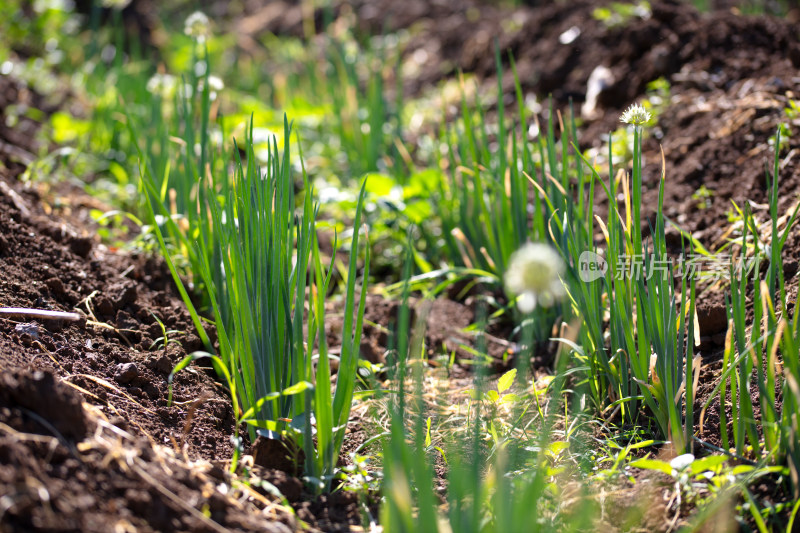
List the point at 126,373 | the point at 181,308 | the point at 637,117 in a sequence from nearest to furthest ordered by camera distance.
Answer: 1. the point at 637,117
2. the point at 126,373
3. the point at 181,308

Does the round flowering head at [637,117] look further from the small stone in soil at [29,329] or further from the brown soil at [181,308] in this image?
the small stone in soil at [29,329]

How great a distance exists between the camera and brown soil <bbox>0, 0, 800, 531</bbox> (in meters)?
1.25

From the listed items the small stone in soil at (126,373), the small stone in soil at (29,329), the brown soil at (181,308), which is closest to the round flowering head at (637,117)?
the brown soil at (181,308)

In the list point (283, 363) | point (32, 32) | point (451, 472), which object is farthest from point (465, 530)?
point (32, 32)

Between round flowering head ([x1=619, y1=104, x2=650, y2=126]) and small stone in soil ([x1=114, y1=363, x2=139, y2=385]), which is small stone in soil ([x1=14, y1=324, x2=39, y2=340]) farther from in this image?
round flowering head ([x1=619, y1=104, x2=650, y2=126])

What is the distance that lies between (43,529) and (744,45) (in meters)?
3.32

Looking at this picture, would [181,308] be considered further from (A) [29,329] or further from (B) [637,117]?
(B) [637,117]

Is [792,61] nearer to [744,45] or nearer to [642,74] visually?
[744,45]

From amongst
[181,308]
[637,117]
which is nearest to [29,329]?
[181,308]

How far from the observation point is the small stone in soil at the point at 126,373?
177cm

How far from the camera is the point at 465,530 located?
114 cm

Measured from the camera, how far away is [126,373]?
1.77 metres

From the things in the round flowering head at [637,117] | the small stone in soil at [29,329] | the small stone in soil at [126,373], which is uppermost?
the round flowering head at [637,117]

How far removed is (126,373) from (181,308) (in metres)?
0.46
